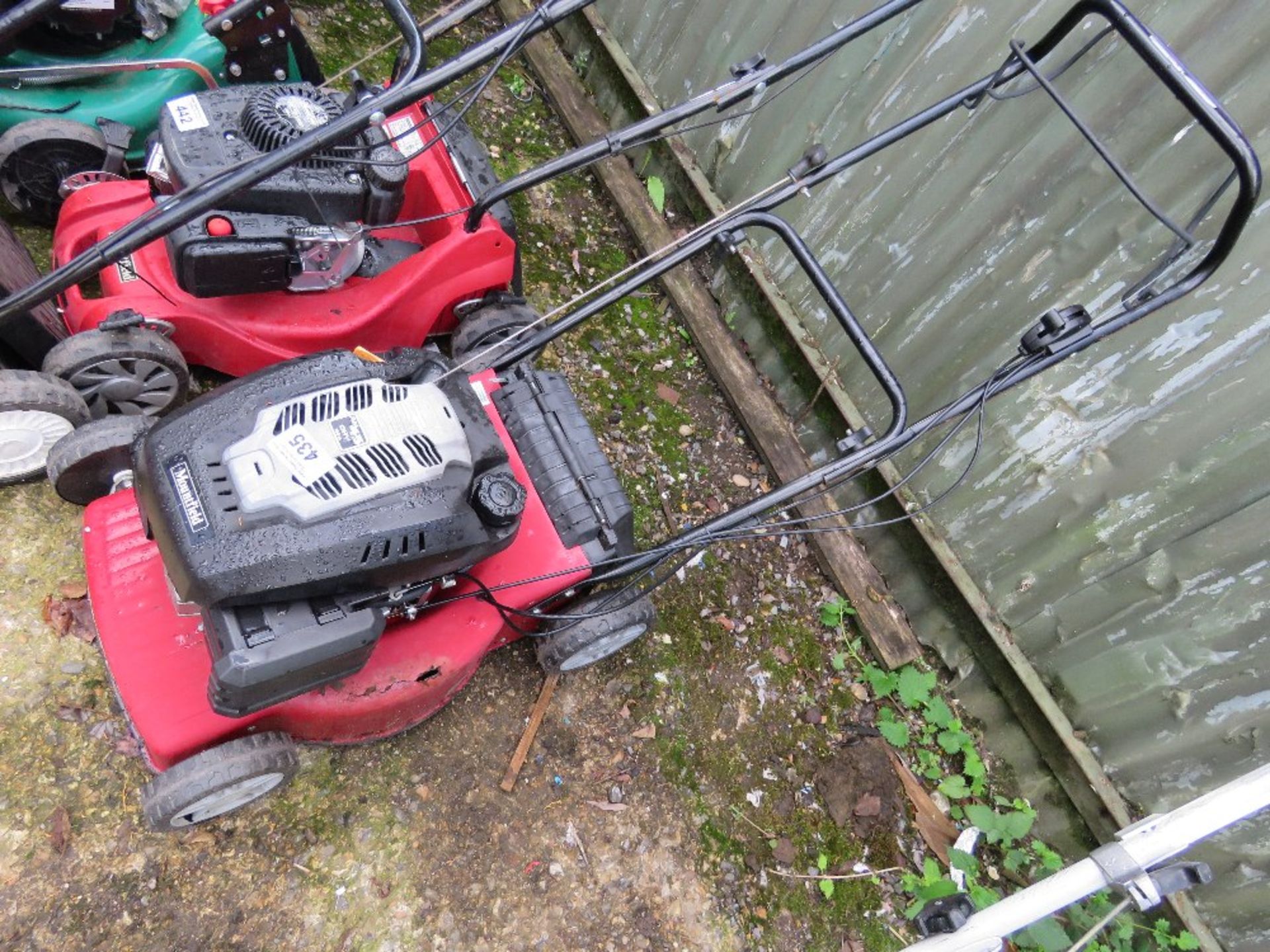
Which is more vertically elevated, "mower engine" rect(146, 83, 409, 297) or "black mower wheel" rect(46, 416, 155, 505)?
"mower engine" rect(146, 83, 409, 297)

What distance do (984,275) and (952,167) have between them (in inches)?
12.2

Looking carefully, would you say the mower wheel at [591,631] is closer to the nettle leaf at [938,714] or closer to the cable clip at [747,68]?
the nettle leaf at [938,714]

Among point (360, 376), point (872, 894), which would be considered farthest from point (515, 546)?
point (872, 894)

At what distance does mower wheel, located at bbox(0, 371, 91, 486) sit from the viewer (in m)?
1.90

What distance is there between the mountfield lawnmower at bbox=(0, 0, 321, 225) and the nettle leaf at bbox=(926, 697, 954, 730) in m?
2.70

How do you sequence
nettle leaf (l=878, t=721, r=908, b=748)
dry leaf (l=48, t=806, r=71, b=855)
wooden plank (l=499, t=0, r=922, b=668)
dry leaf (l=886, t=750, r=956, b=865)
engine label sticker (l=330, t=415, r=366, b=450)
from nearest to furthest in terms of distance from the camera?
1. engine label sticker (l=330, t=415, r=366, b=450)
2. dry leaf (l=48, t=806, r=71, b=855)
3. dry leaf (l=886, t=750, r=956, b=865)
4. nettle leaf (l=878, t=721, r=908, b=748)
5. wooden plank (l=499, t=0, r=922, b=668)

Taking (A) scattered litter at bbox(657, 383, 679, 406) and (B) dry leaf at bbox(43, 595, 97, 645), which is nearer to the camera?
(B) dry leaf at bbox(43, 595, 97, 645)

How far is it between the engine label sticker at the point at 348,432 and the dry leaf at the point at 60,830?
1.10 m

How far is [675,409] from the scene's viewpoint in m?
3.03

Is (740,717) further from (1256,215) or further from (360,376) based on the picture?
(1256,215)

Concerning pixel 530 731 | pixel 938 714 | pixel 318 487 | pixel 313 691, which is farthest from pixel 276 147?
pixel 938 714

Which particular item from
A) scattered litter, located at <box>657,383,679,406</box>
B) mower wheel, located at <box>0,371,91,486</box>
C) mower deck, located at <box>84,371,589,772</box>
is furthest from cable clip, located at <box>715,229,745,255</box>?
mower wheel, located at <box>0,371,91,486</box>

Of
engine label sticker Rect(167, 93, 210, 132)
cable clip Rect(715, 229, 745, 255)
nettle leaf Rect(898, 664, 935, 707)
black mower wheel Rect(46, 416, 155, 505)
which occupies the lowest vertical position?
nettle leaf Rect(898, 664, 935, 707)

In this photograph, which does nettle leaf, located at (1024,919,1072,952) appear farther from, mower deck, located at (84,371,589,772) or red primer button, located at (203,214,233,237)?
red primer button, located at (203,214,233,237)
